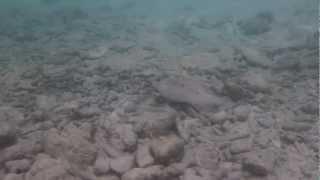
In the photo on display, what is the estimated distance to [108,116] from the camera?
5383 mm

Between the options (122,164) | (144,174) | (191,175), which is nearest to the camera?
(144,174)

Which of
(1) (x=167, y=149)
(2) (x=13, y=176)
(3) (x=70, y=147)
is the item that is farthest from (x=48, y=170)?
(1) (x=167, y=149)

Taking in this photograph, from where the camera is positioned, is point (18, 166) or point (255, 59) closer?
point (18, 166)

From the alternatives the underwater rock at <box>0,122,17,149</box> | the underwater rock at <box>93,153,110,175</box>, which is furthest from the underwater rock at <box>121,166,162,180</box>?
the underwater rock at <box>0,122,17,149</box>

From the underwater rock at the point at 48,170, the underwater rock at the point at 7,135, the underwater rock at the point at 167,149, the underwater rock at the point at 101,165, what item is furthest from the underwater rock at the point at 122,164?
the underwater rock at the point at 7,135

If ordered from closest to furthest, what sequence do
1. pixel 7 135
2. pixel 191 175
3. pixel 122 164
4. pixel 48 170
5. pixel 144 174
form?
pixel 48 170 → pixel 144 174 → pixel 191 175 → pixel 122 164 → pixel 7 135

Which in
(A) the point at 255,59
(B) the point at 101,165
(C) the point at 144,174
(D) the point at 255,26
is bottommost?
(D) the point at 255,26

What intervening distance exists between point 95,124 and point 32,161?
3.58 ft

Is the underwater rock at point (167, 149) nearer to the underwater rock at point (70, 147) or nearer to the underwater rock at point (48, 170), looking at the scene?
the underwater rock at point (70, 147)

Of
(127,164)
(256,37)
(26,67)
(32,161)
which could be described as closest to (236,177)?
(127,164)

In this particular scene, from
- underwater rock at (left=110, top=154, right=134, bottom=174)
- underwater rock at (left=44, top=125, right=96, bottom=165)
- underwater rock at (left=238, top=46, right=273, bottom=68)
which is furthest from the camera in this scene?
underwater rock at (left=238, top=46, right=273, bottom=68)

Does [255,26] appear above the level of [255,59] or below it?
below

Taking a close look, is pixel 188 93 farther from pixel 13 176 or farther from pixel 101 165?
pixel 13 176

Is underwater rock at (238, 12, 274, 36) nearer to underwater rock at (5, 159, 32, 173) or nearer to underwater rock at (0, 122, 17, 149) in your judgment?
underwater rock at (0, 122, 17, 149)
